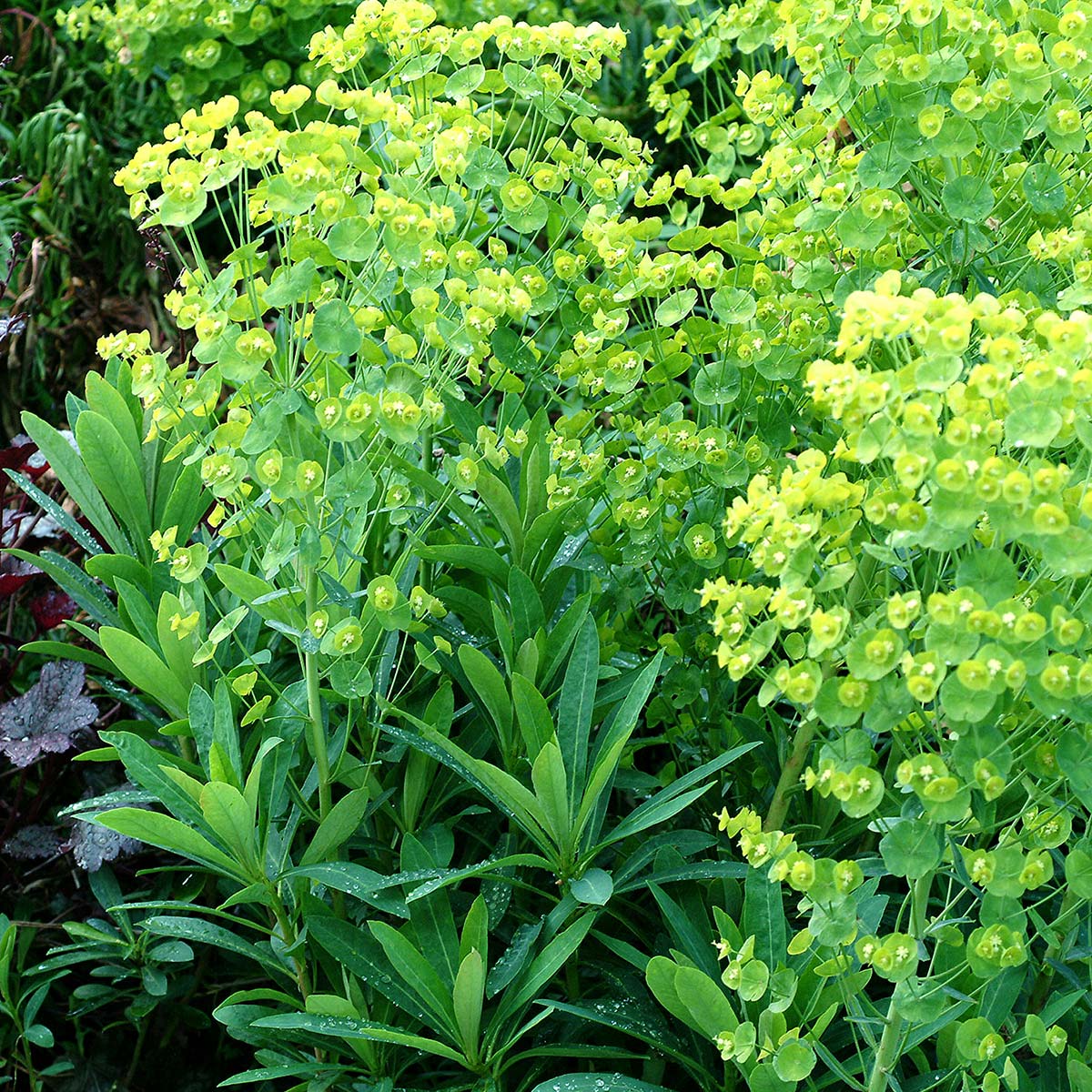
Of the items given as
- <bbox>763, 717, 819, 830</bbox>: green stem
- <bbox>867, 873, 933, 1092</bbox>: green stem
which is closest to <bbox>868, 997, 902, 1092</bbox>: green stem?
<bbox>867, 873, 933, 1092</bbox>: green stem

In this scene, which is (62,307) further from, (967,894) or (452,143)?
(967,894)

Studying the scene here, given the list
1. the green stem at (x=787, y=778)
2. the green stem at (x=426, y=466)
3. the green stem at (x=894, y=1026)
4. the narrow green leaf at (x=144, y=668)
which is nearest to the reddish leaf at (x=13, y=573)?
the narrow green leaf at (x=144, y=668)

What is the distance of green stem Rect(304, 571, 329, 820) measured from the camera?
1.58 metres

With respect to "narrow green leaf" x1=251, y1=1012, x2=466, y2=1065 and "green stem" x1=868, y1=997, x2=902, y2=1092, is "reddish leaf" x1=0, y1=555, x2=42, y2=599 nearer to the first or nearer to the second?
"narrow green leaf" x1=251, y1=1012, x2=466, y2=1065

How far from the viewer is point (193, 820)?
1643 mm

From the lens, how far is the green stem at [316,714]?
5.19ft

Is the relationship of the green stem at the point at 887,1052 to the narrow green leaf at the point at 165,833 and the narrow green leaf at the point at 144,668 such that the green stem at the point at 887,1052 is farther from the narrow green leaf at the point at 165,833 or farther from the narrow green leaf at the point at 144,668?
the narrow green leaf at the point at 144,668

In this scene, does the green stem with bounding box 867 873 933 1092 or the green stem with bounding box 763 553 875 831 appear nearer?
the green stem with bounding box 867 873 933 1092

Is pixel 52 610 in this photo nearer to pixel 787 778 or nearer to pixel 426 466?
pixel 426 466

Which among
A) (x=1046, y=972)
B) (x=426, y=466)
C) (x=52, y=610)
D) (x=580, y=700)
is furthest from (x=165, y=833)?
(x=1046, y=972)

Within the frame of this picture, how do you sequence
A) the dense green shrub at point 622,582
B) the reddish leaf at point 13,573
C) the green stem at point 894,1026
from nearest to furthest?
the dense green shrub at point 622,582 < the green stem at point 894,1026 < the reddish leaf at point 13,573

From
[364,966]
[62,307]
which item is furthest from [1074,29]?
[62,307]

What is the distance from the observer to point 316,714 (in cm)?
162

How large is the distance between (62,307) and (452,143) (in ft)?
6.26
